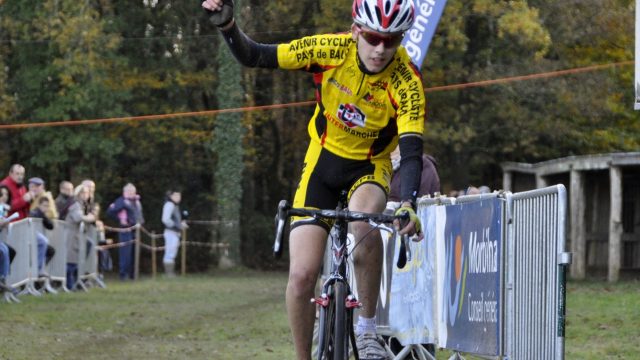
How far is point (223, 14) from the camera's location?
277 inches

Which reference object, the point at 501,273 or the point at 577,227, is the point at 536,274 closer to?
the point at 501,273

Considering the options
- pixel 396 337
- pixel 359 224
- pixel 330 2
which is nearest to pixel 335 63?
pixel 359 224

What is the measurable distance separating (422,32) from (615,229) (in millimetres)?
12036

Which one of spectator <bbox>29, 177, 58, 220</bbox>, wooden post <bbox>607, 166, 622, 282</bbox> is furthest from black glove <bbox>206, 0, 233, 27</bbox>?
wooden post <bbox>607, 166, 622, 282</bbox>

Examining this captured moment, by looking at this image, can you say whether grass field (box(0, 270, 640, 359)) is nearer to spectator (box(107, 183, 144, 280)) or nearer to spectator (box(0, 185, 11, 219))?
spectator (box(0, 185, 11, 219))

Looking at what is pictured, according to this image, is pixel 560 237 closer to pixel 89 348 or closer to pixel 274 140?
pixel 89 348

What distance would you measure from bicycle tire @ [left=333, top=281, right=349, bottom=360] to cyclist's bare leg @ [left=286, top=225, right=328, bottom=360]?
249mm

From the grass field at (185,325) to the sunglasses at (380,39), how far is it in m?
4.56

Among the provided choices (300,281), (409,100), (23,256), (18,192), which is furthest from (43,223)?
(409,100)

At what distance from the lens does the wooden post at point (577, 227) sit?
27.8 meters

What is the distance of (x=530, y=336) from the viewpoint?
26.6ft

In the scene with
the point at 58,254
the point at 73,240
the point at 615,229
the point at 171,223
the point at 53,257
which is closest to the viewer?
the point at 53,257

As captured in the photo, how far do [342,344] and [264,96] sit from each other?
1416 inches

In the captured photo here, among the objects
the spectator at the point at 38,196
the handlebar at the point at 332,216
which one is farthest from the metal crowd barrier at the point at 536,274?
the spectator at the point at 38,196
